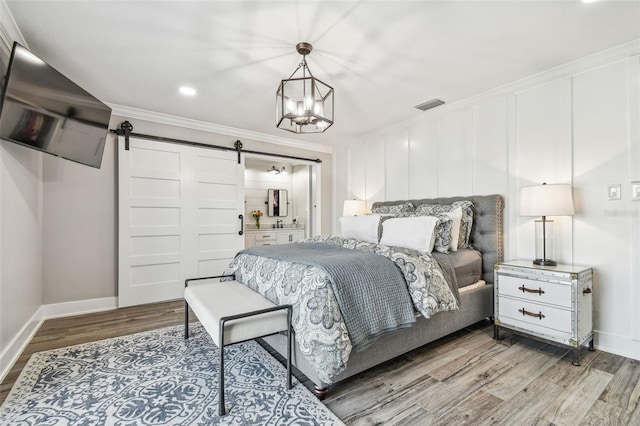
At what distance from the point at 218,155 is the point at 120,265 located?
1859 millimetres

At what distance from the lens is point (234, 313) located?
5.91 ft

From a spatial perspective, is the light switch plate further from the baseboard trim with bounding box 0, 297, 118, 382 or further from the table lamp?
the baseboard trim with bounding box 0, 297, 118, 382

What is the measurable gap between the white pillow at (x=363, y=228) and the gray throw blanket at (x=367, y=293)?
109cm

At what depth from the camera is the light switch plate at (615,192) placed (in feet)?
7.61

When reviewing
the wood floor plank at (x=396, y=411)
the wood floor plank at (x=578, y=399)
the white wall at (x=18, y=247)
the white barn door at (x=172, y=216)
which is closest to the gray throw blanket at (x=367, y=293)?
the wood floor plank at (x=396, y=411)

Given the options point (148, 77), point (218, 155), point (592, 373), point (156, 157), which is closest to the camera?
point (592, 373)

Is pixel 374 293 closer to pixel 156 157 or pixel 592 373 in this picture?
pixel 592 373

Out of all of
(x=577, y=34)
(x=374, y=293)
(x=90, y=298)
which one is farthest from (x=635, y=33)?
(x=90, y=298)

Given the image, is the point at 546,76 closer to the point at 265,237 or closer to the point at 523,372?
the point at 523,372

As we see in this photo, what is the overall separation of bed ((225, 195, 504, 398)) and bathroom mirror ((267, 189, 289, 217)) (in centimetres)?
353

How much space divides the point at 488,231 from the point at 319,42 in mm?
2405

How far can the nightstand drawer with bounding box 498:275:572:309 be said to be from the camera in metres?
2.20

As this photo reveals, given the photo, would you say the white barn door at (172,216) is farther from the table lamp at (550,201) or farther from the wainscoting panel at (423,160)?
the table lamp at (550,201)

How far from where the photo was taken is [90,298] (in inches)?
134
